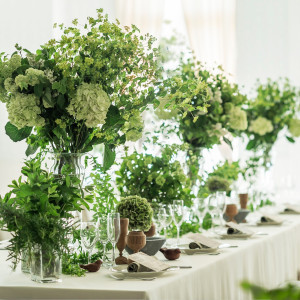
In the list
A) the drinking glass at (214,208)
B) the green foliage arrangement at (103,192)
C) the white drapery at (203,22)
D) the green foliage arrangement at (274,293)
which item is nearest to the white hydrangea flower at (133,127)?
the green foliage arrangement at (103,192)

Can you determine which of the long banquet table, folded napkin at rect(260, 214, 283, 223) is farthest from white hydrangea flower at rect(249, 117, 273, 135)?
the long banquet table

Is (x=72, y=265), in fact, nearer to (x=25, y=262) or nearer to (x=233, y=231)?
(x=25, y=262)

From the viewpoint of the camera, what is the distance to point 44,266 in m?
2.01

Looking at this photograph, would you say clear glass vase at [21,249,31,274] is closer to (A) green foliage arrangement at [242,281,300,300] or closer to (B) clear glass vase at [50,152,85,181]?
(B) clear glass vase at [50,152,85,181]

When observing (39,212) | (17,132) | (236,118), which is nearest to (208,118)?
(236,118)

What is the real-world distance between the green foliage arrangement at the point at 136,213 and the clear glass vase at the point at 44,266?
0.55 m

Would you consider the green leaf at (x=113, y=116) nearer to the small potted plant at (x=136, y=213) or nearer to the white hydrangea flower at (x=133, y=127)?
the white hydrangea flower at (x=133, y=127)

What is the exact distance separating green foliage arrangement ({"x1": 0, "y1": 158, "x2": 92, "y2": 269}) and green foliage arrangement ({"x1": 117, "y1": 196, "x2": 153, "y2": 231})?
0.37 m

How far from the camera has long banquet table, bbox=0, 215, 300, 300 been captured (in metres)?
1.93

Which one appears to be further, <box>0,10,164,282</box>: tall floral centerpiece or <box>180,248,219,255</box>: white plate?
<box>180,248,219,255</box>: white plate

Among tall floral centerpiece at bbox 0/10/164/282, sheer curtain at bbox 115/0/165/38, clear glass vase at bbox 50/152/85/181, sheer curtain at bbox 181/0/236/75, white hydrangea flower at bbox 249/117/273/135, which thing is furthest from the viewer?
sheer curtain at bbox 115/0/165/38

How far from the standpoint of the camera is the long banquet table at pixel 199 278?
193cm

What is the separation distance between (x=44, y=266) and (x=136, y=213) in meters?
0.60

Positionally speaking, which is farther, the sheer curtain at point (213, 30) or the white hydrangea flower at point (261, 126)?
the sheer curtain at point (213, 30)
